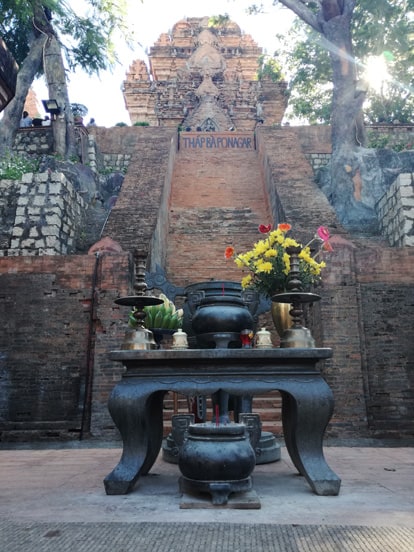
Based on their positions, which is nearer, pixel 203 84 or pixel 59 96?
pixel 59 96

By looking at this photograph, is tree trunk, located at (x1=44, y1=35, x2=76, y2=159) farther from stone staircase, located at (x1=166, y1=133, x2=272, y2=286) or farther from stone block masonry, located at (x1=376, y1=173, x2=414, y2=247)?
stone block masonry, located at (x1=376, y1=173, x2=414, y2=247)

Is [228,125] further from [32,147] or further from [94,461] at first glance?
[94,461]

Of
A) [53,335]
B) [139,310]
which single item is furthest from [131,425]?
[53,335]

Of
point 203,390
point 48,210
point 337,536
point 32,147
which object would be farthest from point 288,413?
point 32,147

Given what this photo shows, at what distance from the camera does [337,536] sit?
2.37 metres

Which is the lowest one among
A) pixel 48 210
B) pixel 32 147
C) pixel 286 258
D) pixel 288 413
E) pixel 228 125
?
pixel 288 413

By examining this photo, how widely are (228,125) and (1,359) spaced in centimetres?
2097

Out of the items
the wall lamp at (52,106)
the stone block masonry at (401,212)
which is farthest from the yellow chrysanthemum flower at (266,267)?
the wall lamp at (52,106)

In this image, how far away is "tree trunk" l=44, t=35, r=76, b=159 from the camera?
13562 mm

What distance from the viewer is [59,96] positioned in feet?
45.8

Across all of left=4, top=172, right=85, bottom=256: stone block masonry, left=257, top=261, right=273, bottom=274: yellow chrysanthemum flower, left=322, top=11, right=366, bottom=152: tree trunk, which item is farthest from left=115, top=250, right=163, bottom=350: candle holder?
left=322, top=11, right=366, bottom=152: tree trunk

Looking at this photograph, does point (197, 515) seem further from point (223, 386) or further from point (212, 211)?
point (212, 211)

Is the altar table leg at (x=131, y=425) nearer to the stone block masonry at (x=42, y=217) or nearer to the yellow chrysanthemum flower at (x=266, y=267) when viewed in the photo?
the yellow chrysanthemum flower at (x=266, y=267)

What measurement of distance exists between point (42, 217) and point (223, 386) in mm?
6632
